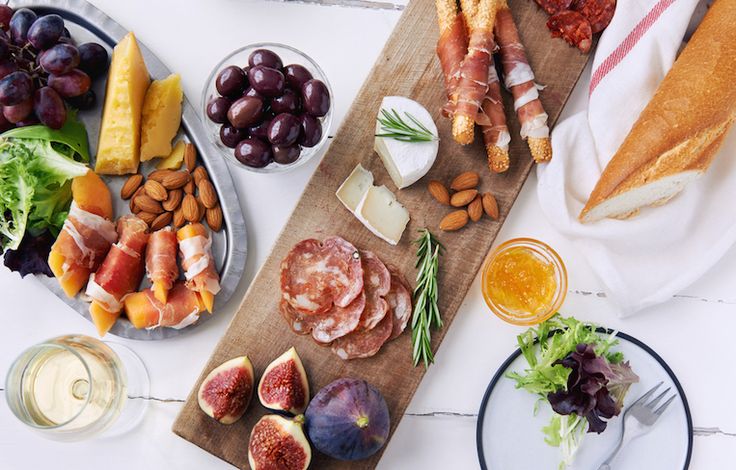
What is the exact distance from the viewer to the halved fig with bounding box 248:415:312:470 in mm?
1731

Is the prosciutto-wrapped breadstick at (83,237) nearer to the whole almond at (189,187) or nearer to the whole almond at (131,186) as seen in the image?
the whole almond at (131,186)

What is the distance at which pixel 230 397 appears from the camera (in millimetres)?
1770

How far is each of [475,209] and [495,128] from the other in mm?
229

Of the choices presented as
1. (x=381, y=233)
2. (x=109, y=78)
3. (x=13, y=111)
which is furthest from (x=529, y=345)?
(x=13, y=111)

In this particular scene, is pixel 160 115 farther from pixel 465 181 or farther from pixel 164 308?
pixel 465 181

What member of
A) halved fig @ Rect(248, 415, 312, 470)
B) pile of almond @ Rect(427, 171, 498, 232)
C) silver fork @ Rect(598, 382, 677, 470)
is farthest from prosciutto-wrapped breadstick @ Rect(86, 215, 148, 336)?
silver fork @ Rect(598, 382, 677, 470)

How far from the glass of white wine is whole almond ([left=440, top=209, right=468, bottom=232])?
3.21ft

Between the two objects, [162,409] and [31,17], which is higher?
[31,17]

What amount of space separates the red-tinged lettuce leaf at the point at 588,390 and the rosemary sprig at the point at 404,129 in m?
0.69

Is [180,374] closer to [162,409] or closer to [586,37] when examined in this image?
[162,409]

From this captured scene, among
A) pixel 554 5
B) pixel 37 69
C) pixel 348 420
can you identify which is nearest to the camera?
pixel 348 420

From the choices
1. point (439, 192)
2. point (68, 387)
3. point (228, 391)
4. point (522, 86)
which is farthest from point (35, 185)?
point (522, 86)

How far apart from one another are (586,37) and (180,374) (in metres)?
1.51

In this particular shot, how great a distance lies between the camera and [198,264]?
1.81 m
